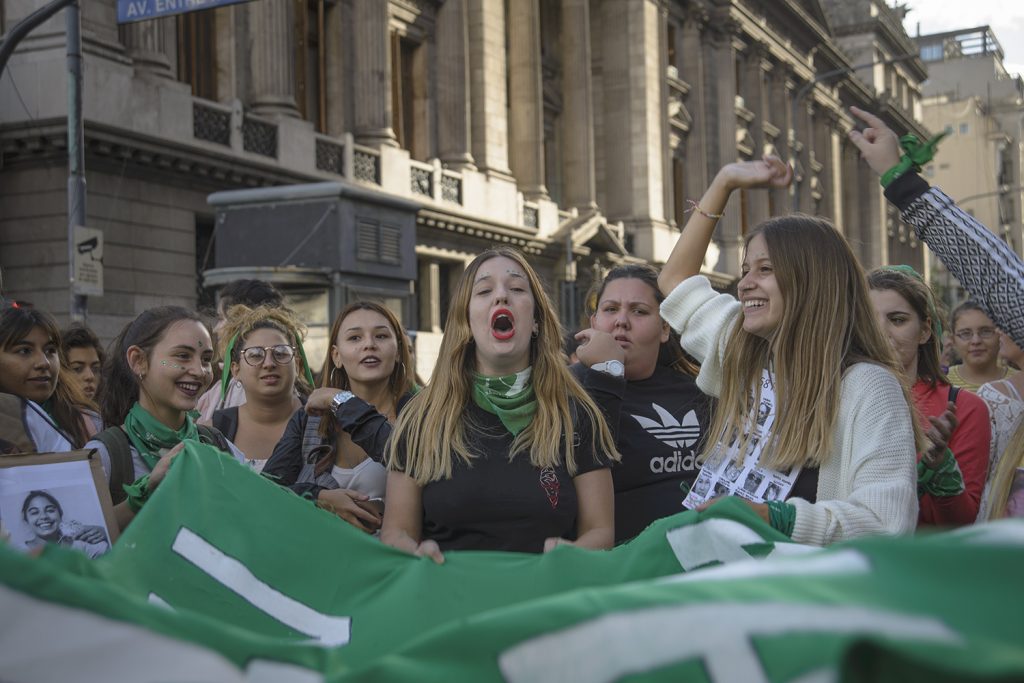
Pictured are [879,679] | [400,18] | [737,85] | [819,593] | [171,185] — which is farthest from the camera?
[737,85]

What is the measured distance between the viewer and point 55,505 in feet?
12.4

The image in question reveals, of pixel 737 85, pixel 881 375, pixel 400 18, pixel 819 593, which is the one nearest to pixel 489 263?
pixel 881 375

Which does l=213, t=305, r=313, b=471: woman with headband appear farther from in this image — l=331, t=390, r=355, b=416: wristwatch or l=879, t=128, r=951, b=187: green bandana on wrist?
l=879, t=128, r=951, b=187: green bandana on wrist

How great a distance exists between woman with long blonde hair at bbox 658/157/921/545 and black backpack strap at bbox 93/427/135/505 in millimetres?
2122

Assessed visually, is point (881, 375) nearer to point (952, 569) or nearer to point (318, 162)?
point (952, 569)

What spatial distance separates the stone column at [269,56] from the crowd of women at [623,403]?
17060mm

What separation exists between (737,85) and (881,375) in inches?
1783

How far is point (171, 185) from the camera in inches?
769

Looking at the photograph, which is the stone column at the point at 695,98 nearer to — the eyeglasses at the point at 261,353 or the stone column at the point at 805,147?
the stone column at the point at 805,147

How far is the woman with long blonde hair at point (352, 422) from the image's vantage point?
4508 mm

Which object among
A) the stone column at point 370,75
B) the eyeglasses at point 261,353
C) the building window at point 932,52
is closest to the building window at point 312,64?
the stone column at point 370,75

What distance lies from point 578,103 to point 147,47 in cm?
1787

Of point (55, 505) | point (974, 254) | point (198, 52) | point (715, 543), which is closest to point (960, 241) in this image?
point (974, 254)

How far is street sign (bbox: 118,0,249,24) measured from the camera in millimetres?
11159
